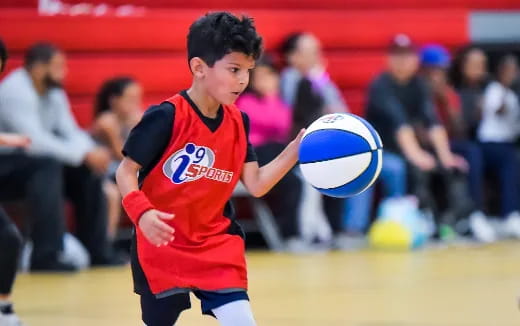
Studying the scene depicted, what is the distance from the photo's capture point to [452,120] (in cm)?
1042

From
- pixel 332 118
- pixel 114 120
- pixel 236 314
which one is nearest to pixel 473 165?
pixel 114 120

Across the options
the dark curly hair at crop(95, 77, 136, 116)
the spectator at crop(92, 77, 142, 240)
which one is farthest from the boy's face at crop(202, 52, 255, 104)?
the dark curly hair at crop(95, 77, 136, 116)

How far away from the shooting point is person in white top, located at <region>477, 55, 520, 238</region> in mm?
10484

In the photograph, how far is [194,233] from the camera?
145 inches

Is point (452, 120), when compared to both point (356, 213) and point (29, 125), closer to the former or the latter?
point (356, 213)

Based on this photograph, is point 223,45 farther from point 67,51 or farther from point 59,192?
point 67,51

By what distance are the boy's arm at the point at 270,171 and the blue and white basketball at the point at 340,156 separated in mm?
33

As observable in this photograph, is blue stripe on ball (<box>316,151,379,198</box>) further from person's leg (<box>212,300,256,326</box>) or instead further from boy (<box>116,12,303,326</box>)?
person's leg (<box>212,300,256,326</box>)

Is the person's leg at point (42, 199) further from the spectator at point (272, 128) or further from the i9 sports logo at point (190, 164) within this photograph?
the i9 sports logo at point (190, 164)

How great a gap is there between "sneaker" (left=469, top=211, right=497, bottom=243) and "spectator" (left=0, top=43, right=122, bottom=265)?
3661 mm

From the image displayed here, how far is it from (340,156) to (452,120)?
22.4 ft

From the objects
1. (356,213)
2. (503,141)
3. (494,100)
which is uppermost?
(494,100)

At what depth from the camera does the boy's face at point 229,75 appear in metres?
3.55

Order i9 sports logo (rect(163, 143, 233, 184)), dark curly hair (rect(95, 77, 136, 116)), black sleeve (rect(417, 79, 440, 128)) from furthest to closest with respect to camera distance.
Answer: black sleeve (rect(417, 79, 440, 128)) < dark curly hair (rect(95, 77, 136, 116)) < i9 sports logo (rect(163, 143, 233, 184))
